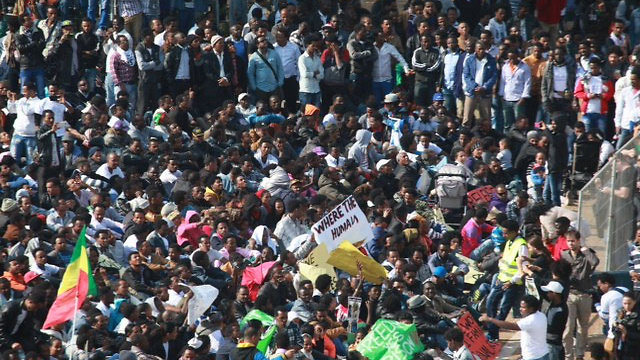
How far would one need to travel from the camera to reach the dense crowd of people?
20172mm

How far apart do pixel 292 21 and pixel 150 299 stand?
10393 mm

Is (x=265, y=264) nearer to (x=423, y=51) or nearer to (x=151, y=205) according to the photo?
(x=151, y=205)

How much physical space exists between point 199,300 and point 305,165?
563cm

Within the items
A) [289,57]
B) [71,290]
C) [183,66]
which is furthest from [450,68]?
[71,290]

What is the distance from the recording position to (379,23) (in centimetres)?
3055

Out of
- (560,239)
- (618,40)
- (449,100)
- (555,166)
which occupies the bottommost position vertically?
(560,239)

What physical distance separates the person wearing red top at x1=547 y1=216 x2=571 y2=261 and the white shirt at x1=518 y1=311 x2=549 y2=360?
266cm

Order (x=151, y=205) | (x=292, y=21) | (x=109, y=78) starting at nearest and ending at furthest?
(x=151, y=205), (x=109, y=78), (x=292, y=21)

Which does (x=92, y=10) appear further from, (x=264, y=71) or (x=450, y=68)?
(x=450, y=68)

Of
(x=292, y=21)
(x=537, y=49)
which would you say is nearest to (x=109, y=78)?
(x=292, y=21)

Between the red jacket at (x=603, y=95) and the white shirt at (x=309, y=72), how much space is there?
404 centimetres

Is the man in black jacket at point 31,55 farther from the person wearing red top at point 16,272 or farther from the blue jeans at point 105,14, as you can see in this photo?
the person wearing red top at point 16,272

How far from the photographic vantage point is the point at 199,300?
66.7 feet

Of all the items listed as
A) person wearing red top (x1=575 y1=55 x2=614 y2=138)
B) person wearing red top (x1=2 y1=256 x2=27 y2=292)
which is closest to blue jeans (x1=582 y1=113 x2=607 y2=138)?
person wearing red top (x1=575 y1=55 x2=614 y2=138)
